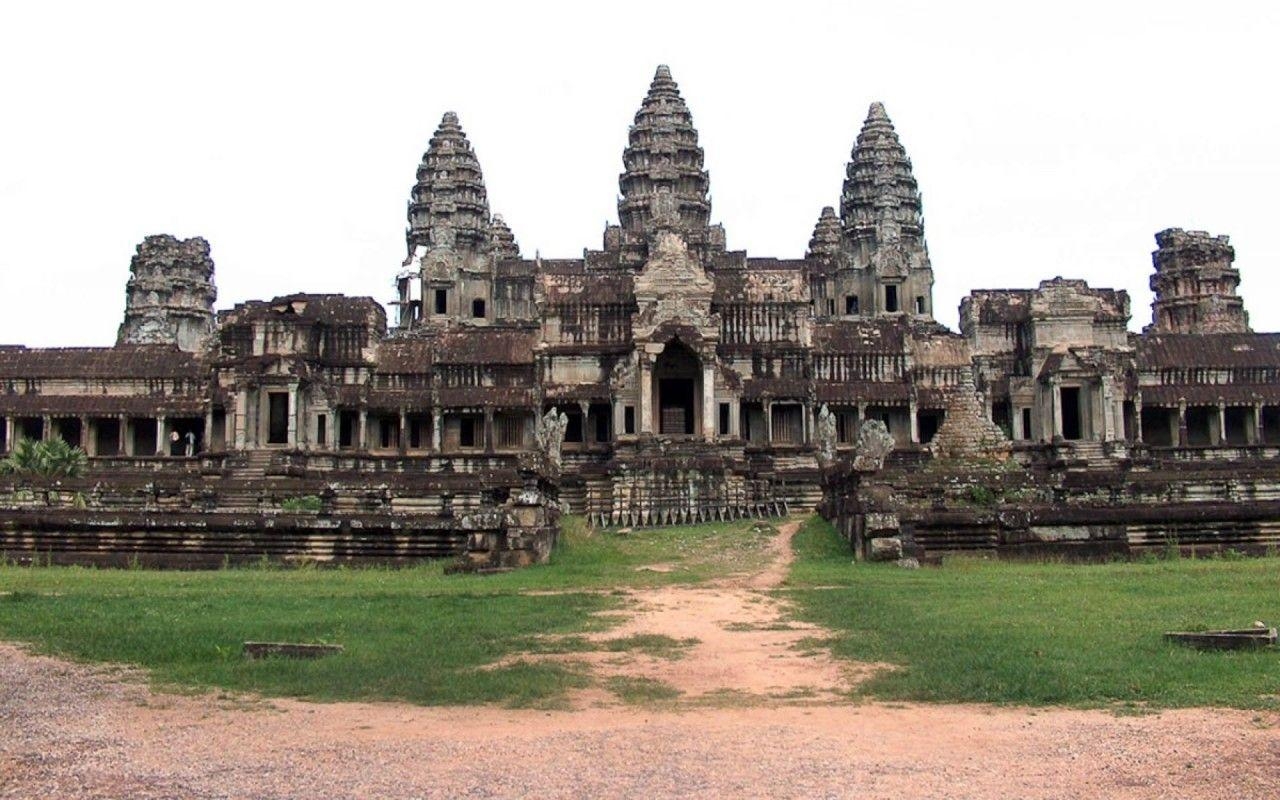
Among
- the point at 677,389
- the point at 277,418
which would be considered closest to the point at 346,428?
the point at 277,418

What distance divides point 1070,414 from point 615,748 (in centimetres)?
5441

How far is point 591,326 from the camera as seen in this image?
53.1 metres

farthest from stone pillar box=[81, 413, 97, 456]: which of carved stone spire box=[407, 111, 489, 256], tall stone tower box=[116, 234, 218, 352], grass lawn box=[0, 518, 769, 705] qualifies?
grass lawn box=[0, 518, 769, 705]

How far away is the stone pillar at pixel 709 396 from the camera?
160 ft

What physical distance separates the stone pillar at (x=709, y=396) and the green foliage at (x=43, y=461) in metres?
23.3

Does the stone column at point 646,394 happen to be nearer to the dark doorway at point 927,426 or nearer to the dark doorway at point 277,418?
the dark doorway at point 927,426

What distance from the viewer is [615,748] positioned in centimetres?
874

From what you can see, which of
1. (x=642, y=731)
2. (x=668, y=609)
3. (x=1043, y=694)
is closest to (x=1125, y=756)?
(x=1043, y=694)

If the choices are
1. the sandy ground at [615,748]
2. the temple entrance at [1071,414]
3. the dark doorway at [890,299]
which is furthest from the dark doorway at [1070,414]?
the sandy ground at [615,748]

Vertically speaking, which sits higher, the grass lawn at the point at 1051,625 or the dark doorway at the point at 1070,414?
the dark doorway at the point at 1070,414

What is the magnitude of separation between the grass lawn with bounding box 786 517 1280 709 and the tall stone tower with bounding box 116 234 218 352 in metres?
69.0

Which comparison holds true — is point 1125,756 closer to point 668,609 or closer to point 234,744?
point 234,744

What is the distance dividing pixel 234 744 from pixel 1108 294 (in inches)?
2288

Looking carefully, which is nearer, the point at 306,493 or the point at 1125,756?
the point at 1125,756
